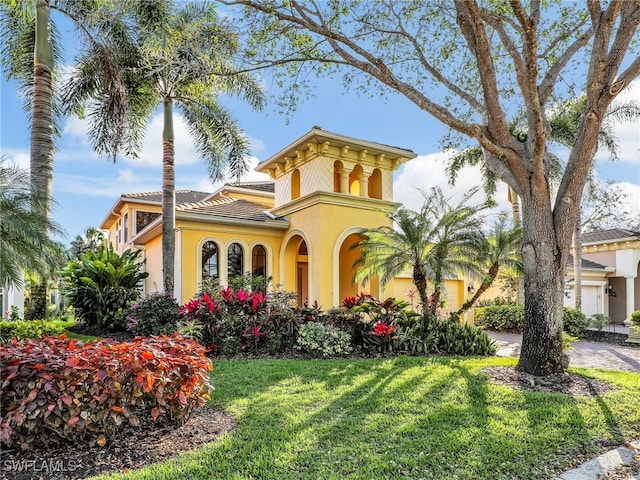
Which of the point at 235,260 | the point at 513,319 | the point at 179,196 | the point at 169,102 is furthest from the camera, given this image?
the point at 179,196

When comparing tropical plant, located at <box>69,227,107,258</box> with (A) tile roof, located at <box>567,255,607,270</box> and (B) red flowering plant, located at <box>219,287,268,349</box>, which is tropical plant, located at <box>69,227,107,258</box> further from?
(A) tile roof, located at <box>567,255,607,270</box>

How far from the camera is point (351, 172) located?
16594 millimetres

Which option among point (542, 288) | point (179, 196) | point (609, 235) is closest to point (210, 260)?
point (542, 288)

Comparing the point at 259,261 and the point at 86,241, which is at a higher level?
the point at 86,241

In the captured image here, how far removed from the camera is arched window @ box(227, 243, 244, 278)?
1573 centimetres

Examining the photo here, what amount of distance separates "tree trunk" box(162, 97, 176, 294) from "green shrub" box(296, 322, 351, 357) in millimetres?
5353

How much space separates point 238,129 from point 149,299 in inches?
297

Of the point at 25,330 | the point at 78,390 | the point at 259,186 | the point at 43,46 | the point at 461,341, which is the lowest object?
the point at 461,341

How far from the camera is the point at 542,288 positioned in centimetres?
738

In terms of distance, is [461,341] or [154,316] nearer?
[461,341]

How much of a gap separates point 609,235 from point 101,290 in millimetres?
27248

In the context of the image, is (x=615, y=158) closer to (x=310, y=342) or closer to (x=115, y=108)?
(x=310, y=342)

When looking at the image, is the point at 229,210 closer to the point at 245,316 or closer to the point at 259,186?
the point at 245,316

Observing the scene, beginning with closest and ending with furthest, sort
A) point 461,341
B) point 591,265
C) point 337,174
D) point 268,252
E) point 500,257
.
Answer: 1. point 461,341
2. point 500,257
3. point 268,252
4. point 337,174
5. point 591,265
